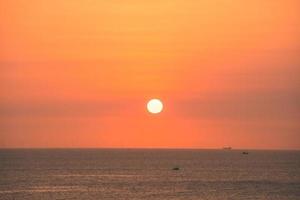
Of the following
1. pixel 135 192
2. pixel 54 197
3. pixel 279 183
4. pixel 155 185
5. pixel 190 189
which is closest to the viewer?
pixel 54 197

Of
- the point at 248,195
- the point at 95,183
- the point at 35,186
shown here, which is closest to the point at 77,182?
the point at 95,183

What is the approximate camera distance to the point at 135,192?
139875 millimetres

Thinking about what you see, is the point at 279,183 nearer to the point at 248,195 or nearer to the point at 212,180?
the point at 212,180

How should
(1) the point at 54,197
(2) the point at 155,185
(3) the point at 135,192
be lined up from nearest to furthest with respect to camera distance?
(1) the point at 54,197
(3) the point at 135,192
(2) the point at 155,185

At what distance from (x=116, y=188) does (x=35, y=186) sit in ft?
63.4

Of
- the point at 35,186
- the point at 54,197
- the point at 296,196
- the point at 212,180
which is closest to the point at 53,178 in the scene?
the point at 35,186

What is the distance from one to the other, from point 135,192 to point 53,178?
49004mm

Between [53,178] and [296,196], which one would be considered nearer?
[296,196]

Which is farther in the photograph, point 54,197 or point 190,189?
point 190,189

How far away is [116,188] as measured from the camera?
494ft

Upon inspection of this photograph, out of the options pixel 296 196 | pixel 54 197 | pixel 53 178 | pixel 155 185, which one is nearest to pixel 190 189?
pixel 155 185

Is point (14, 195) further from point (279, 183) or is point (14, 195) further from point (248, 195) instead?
point (279, 183)

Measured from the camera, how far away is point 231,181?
584ft

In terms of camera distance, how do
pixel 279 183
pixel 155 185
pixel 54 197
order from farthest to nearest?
1. pixel 279 183
2. pixel 155 185
3. pixel 54 197
